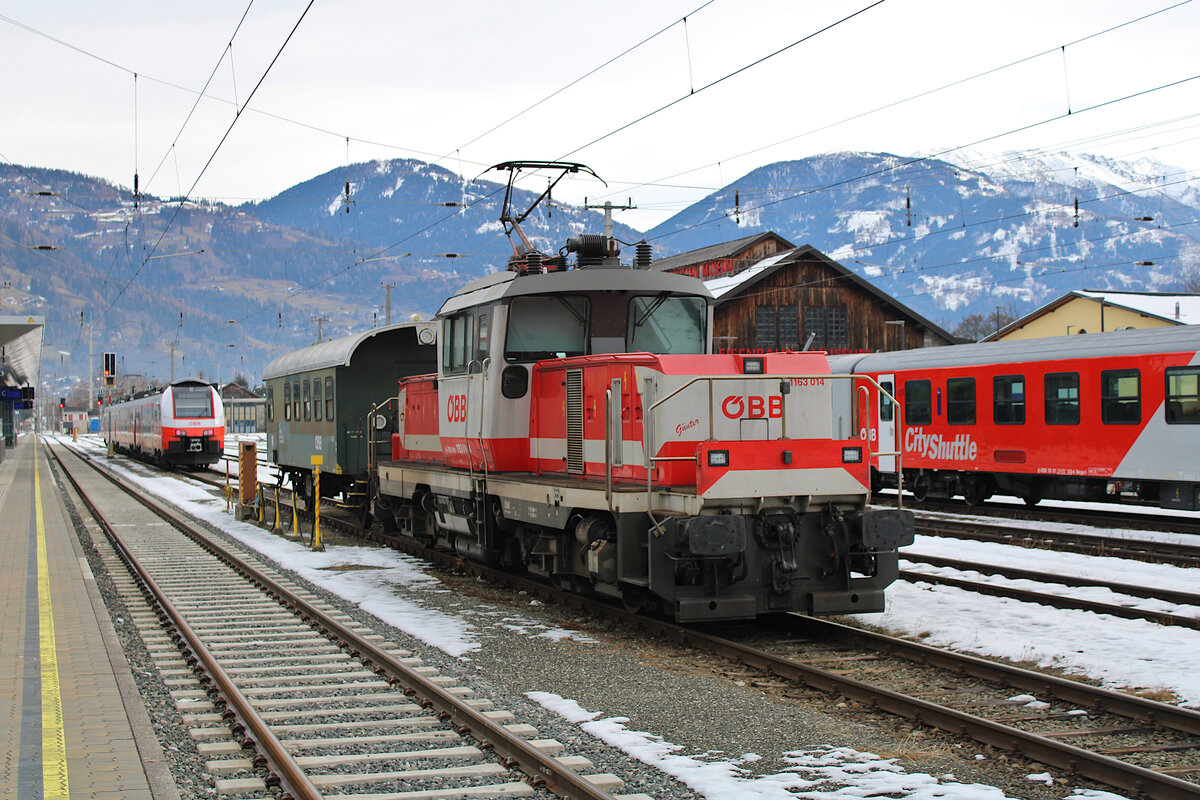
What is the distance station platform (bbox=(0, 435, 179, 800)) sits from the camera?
17.3 ft

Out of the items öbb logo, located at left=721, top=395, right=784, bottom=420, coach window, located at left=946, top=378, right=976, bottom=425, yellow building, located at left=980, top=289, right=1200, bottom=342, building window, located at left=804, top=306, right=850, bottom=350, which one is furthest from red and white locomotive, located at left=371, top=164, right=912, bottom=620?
yellow building, located at left=980, top=289, right=1200, bottom=342

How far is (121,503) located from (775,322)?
87.4 feet

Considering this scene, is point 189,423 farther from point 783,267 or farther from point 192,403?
point 783,267

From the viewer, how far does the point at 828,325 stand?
1729 inches

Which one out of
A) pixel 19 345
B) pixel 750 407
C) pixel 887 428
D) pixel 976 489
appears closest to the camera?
pixel 750 407

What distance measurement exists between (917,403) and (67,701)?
18442 mm

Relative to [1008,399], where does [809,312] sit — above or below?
above

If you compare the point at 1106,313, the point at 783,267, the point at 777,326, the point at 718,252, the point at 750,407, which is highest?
the point at 718,252

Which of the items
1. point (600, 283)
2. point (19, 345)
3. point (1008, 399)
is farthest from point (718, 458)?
point (19, 345)

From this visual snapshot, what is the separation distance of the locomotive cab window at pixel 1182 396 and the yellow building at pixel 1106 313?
28.1 meters

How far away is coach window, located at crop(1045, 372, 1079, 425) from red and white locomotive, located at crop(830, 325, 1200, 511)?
0.06 feet

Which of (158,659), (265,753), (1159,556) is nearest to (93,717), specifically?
(265,753)

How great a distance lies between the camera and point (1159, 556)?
1326 cm

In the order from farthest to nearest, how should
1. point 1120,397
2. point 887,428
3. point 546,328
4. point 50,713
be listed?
point 887,428, point 1120,397, point 546,328, point 50,713
